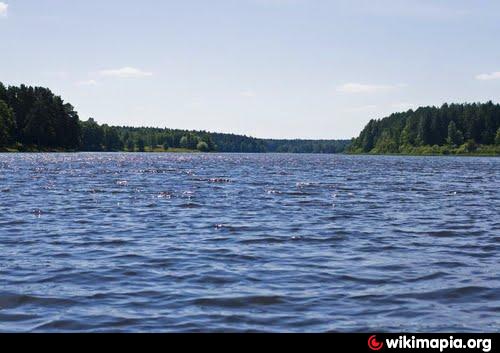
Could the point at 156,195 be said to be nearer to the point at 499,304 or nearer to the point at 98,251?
the point at 98,251

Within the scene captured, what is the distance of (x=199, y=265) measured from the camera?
52.9 ft

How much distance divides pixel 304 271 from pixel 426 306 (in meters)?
3.93
